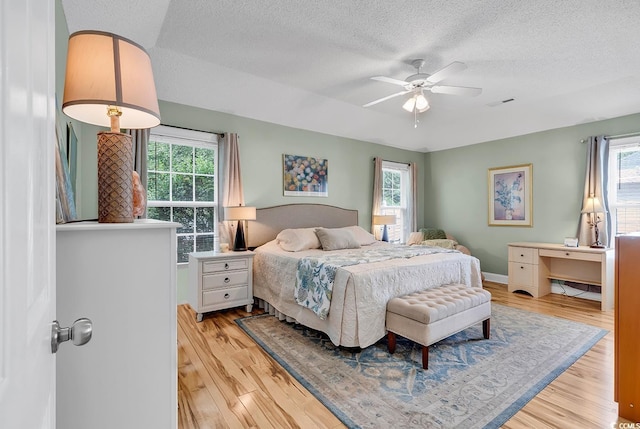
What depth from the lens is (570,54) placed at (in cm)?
295

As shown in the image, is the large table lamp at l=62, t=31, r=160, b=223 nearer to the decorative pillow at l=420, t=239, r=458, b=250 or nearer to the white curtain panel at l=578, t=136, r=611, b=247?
the decorative pillow at l=420, t=239, r=458, b=250

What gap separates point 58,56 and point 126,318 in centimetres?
157

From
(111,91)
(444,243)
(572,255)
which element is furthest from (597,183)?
(111,91)

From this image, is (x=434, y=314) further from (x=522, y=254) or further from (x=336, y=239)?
(x=522, y=254)

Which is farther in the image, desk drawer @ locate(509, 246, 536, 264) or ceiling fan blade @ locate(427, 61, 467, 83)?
desk drawer @ locate(509, 246, 536, 264)

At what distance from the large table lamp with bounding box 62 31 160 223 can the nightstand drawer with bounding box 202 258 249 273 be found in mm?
2367

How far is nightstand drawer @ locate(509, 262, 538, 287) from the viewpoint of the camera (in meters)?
4.42

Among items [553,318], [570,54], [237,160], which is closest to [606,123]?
[570,54]

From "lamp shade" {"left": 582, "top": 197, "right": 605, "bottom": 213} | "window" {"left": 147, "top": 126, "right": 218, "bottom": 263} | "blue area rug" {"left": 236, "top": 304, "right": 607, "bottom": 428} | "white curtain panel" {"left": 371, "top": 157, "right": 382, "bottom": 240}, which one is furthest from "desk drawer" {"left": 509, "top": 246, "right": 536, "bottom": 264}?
"window" {"left": 147, "top": 126, "right": 218, "bottom": 263}

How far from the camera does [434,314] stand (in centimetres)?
234

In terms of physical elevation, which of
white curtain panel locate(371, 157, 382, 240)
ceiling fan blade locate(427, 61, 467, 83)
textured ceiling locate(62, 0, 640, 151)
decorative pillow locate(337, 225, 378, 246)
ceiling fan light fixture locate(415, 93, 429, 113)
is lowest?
decorative pillow locate(337, 225, 378, 246)

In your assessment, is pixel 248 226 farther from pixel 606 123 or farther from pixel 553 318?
pixel 606 123

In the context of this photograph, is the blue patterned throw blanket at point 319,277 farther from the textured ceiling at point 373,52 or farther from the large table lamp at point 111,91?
the textured ceiling at point 373,52
